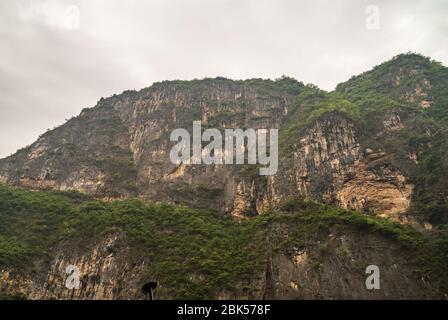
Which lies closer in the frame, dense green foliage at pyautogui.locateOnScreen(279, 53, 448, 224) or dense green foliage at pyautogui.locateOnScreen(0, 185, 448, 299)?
dense green foliage at pyautogui.locateOnScreen(0, 185, 448, 299)

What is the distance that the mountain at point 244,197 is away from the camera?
103ft

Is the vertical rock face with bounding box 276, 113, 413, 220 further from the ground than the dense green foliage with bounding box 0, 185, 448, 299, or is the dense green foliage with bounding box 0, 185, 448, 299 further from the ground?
the vertical rock face with bounding box 276, 113, 413, 220

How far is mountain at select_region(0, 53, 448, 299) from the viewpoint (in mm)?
31375

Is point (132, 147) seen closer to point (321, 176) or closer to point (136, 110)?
point (136, 110)

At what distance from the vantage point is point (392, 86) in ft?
196

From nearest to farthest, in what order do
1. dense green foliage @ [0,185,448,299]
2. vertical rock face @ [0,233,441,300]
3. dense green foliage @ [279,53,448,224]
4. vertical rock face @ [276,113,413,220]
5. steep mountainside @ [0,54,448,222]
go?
vertical rock face @ [0,233,441,300], dense green foliage @ [0,185,448,299], dense green foliage @ [279,53,448,224], vertical rock face @ [276,113,413,220], steep mountainside @ [0,54,448,222]

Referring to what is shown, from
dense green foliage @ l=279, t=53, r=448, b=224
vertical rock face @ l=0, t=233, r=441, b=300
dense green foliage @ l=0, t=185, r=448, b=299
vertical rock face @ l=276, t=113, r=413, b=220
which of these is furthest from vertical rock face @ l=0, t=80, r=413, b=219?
vertical rock face @ l=0, t=233, r=441, b=300

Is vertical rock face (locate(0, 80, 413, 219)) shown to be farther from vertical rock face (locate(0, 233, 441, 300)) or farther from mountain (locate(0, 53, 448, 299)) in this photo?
vertical rock face (locate(0, 233, 441, 300))

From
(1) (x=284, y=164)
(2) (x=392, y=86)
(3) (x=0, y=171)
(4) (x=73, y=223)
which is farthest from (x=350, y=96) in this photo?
(3) (x=0, y=171)

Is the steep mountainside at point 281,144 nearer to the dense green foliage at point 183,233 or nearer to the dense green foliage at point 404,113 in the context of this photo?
the dense green foliage at point 404,113

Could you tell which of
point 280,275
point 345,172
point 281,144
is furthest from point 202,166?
point 280,275

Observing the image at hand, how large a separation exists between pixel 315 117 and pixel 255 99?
14501mm

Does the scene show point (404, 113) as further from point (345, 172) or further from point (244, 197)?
point (244, 197)

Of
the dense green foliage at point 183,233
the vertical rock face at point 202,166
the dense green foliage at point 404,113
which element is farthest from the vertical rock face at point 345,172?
the dense green foliage at point 183,233
